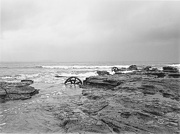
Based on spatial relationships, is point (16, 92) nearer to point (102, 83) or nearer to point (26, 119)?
point (26, 119)

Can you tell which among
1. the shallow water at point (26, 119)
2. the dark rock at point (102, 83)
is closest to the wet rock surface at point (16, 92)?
the shallow water at point (26, 119)

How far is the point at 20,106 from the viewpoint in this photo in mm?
10828

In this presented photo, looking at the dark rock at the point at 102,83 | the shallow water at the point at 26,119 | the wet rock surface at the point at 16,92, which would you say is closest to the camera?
the shallow water at the point at 26,119

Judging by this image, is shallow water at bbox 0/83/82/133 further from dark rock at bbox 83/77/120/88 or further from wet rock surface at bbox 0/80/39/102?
dark rock at bbox 83/77/120/88

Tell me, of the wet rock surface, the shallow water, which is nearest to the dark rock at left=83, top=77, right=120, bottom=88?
the wet rock surface

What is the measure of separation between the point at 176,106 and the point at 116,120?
3.93 m

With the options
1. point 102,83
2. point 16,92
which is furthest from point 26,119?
point 102,83

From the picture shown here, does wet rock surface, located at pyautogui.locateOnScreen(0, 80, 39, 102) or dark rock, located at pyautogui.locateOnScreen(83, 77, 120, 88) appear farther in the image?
dark rock, located at pyautogui.locateOnScreen(83, 77, 120, 88)

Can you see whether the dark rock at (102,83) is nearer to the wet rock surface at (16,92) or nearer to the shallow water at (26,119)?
the wet rock surface at (16,92)

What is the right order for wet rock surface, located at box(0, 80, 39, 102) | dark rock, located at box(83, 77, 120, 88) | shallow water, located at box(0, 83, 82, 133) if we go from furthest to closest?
dark rock, located at box(83, 77, 120, 88), wet rock surface, located at box(0, 80, 39, 102), shallow water, located at box(0, 83, 82, 133)

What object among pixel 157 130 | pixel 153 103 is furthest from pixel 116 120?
pixel 153 103

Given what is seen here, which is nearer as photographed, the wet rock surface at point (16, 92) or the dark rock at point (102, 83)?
the wet rock surface at point (16, 92)

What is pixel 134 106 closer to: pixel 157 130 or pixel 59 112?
pixel 157 130

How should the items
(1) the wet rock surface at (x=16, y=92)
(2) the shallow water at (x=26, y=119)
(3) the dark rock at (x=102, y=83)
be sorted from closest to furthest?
(2) the shallow water at (x=26, y=119) < (1) the wet rock surface at (x=16, y=92) < (3) the dark rock at (x=102, y=83)
